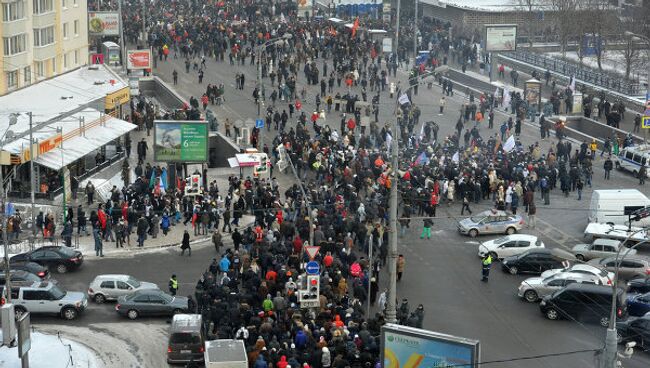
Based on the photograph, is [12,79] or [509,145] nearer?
[509,145]

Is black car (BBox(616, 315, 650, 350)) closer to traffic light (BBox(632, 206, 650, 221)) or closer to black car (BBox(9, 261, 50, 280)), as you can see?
traffic light (BBox(632, 206, 650, 221))

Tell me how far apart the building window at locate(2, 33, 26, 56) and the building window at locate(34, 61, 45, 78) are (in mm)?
2052

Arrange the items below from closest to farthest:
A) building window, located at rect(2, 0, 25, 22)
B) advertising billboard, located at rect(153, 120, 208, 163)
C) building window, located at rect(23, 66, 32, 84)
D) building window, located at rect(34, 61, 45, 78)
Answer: advertising billboard, located at rect(153, 120, 208, 163), building window, located at rect(2, 0, 25, 22), building window, located at rect(23, 66, 32, 84), building window, located at rect(34, 61, 45, 78)

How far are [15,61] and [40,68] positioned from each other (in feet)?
12.4

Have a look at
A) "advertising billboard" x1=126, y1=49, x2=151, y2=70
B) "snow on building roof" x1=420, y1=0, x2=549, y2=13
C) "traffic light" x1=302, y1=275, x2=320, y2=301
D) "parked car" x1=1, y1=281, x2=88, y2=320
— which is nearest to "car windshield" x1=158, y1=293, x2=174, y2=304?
"parked car" x1=1, y1=281, x2=88, y2=320

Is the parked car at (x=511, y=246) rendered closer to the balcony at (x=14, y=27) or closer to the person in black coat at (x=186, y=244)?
the person in black coat at (x=186, y=244)

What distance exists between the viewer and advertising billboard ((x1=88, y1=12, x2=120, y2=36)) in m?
84.2

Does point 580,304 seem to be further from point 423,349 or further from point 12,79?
point 12,79

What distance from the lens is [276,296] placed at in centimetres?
3972

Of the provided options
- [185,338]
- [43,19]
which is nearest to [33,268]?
[185,338]

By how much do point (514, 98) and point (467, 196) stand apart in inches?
790

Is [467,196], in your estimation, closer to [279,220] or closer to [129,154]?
[279,220]

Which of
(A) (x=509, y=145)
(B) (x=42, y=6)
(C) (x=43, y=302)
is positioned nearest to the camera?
(C) (x=43, y=302)

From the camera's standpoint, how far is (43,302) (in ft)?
131
